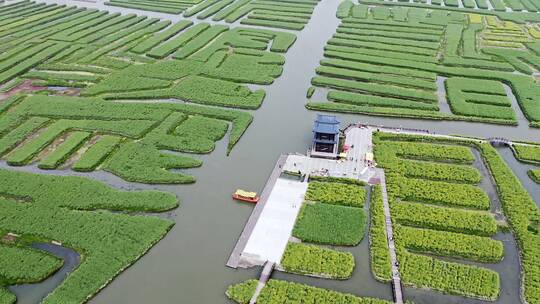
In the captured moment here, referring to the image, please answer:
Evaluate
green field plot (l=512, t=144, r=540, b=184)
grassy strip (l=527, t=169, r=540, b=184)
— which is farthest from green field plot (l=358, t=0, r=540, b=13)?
grassy strip (l=527, t=169, r=540, b=184)

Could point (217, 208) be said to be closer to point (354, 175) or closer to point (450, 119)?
point (354, 175)

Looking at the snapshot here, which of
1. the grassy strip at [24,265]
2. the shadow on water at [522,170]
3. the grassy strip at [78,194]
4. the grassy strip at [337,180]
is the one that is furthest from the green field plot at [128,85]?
the shadow on water at [522,170]

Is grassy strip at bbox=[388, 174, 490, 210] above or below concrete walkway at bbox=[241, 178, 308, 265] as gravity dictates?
above

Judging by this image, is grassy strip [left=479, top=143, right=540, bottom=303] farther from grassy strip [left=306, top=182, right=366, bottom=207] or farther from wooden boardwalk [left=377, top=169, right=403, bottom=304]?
grassy strip [left=306, top=182, right=366, bottom=207]

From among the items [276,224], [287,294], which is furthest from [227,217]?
Answer: [287,294]

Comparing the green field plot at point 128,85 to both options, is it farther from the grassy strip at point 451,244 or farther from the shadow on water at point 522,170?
the shadow on water at point 522,170

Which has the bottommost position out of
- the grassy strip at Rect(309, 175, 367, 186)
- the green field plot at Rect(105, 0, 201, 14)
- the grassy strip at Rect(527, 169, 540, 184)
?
the grassy strip at Rect(309, 175, 367, 186)

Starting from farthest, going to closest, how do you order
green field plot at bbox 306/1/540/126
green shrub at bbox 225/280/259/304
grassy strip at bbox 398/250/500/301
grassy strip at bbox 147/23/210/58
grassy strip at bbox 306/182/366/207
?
grassy strip at bbox 147/23/210/58 < green field plot at bbox 306/1/540/126 < grassy strip at bbox 306/182/366/207 < grassy strip at bbox 398/250/500/301 < green shrub at bbox 225/280/259/304

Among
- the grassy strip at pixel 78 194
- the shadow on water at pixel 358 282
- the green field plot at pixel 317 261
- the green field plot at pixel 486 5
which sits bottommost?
the shadow on water at pixel 358 282
